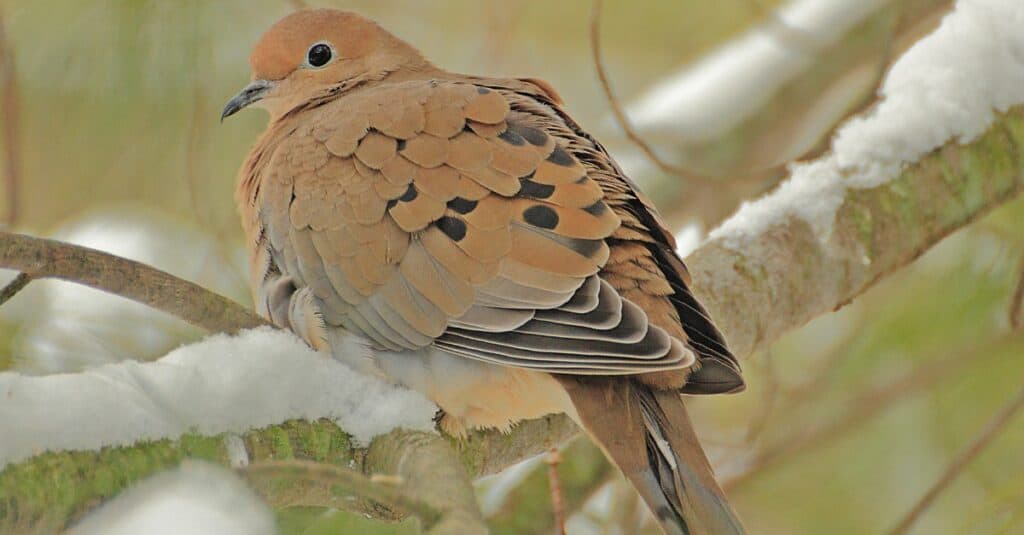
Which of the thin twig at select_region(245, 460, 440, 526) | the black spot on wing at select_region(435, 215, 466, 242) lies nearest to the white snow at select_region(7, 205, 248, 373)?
the black spot on wing at select_region(435, 215, 466, 242)

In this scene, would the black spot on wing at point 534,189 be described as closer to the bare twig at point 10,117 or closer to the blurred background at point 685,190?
the blurred background at point 685,190

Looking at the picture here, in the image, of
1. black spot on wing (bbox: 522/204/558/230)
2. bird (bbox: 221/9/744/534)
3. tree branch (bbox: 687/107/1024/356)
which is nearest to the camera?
bird (bbox: 221/9/744/534)

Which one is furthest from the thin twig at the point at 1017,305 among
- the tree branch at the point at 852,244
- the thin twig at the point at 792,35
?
the thin twig at the point at 792,35

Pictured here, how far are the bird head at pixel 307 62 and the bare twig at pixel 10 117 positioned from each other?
21.9 inches

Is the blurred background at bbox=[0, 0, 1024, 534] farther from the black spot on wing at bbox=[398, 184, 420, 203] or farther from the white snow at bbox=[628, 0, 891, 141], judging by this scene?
the black spot on wing at bbox=[398, 184, 420, 203]

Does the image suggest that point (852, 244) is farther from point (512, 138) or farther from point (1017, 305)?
point (512, 138)

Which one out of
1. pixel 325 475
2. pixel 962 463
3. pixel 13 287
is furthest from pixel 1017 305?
pixel 13 287

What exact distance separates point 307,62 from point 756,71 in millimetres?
1634

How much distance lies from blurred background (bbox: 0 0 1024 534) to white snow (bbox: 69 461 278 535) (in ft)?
2.47

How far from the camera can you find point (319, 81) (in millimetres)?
3262

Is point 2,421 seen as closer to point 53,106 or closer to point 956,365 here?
point 53,106

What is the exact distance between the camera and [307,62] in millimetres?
3275

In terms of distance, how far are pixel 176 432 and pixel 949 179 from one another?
1.96 metres

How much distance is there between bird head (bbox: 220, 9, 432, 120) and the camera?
10.7 ft
